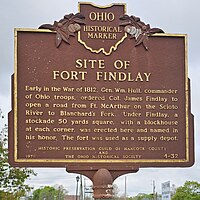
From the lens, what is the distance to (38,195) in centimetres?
7594

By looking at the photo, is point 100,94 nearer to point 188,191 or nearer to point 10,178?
point 10,178

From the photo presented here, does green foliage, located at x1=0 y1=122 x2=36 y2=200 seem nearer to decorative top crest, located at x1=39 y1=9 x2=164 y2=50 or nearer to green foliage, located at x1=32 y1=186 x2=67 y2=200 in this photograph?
decorative top crest, located at x1=39 y1=9 x2=164 y2=50

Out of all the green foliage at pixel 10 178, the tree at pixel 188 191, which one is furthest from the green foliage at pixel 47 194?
the green foliage at pixel 10 178

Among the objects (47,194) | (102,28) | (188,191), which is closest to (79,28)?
(102,28)

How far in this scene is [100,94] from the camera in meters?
10.8

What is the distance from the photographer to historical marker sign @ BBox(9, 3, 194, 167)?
34.4 feet

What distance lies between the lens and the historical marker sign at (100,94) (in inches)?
413

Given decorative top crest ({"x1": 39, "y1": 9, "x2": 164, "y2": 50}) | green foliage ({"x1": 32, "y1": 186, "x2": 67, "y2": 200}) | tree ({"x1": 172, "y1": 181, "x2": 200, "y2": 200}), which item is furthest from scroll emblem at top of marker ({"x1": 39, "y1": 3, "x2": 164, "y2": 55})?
green foliage ({"x1": 32, "y1": 186, "x2": 67, "y2": 200})

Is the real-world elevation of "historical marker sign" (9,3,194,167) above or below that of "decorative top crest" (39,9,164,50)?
below

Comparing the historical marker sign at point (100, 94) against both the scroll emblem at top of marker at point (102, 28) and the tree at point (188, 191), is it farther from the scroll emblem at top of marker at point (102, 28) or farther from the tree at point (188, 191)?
the tree at point (188, 191)

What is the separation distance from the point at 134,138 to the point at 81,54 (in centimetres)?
193

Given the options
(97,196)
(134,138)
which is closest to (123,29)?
(134,138)

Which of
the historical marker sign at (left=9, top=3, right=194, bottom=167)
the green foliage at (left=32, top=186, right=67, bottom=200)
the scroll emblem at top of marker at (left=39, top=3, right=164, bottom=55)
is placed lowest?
the green foliage at (left=32, top=186, right=67, bottom=200)

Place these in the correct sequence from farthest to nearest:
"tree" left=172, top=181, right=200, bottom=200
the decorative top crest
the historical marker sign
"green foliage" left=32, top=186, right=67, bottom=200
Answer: "green foliage" left=32, top=186, right=67, bottom=200, "tree" left=172, top=181, right=200, bottom=200, the decorative top crest, the historical marker sign
